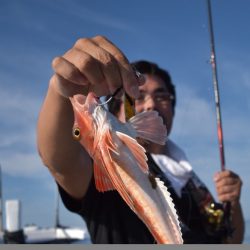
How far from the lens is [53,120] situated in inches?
95.8

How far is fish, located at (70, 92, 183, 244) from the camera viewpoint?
50.6 inches

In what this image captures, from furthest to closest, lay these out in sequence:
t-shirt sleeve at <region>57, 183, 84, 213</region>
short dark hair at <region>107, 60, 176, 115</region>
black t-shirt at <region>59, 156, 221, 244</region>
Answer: short dark hair at <region>107, 60, 176, 115</region>, black t-shirt at <region>59, 156, 221, 244</region>, t-shirt sleeve at <region>57, 183, 84, 213</region>

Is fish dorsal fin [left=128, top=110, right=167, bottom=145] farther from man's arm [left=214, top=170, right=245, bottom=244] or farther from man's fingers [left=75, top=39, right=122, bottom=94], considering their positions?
man's arm [left=214, top=170, right=245, bottom=244]

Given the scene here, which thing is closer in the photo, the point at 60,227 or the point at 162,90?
the point at 162,90

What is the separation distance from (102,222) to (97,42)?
147cm

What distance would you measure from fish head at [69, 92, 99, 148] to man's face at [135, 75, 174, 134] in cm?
228

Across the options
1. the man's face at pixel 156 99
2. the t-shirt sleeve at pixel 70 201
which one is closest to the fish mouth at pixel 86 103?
the t-shirt sleeve at pixel 70 201

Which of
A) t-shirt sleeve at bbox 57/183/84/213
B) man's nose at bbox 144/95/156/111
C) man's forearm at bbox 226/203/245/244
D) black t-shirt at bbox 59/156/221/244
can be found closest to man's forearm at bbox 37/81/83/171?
t-shirt sleeve at bbox 57/183/84/213

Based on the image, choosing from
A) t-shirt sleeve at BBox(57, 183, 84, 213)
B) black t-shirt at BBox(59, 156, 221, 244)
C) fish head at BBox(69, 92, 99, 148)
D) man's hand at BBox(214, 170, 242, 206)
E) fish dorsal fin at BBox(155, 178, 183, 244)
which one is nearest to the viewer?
fish dorsal fin at BBox(155, 178, 183, 244)

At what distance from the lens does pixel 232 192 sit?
12.4 ft

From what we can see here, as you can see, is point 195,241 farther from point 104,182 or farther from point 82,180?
point 104,182

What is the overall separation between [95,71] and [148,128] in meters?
0.40

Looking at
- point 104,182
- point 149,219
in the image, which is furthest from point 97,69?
point 149,219

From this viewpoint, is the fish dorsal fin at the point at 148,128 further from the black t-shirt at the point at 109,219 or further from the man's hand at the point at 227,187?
the man's hand at the point at 227,187
